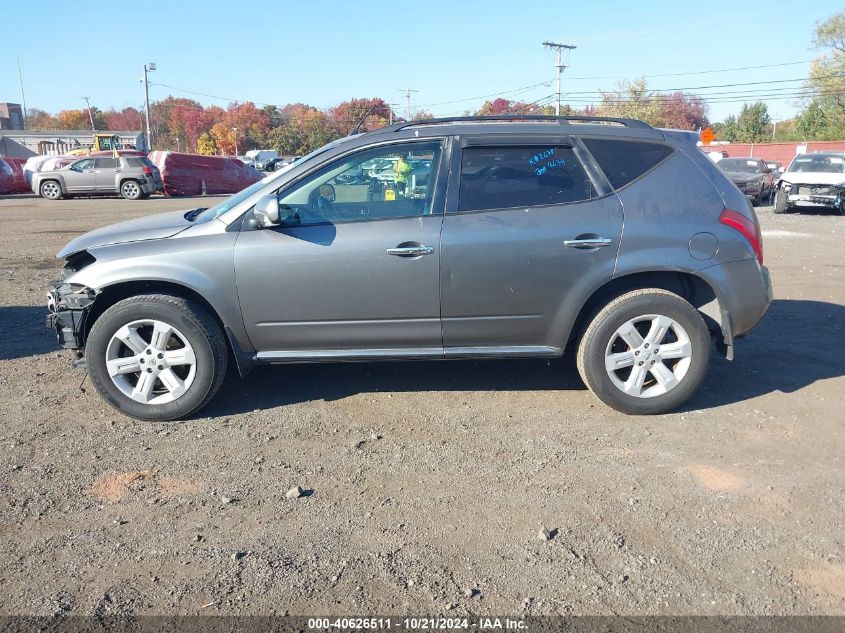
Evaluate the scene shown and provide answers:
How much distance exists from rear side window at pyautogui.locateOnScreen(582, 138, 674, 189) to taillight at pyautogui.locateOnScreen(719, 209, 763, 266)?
A: 1.85ft

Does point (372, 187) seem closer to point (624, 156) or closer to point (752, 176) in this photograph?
point (624, 156)

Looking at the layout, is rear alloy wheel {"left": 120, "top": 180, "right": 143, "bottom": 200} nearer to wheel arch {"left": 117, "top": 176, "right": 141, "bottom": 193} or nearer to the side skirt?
wheel arch {"left": 117, "top": 176, "right": 141, "bottom": 193}

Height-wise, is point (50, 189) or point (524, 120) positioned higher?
point (50, 189)

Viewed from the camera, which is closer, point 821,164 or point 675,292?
point 675,292

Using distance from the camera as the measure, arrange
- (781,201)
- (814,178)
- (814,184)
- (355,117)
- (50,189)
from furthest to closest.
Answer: (355,117) → (50,189) → (781,201) → (814,178) → (814,184)

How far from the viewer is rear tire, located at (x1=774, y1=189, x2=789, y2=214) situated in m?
19.2

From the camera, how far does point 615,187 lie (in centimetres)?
448

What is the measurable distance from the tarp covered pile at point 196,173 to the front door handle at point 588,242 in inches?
1114

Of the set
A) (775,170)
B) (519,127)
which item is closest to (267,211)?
(519,127)

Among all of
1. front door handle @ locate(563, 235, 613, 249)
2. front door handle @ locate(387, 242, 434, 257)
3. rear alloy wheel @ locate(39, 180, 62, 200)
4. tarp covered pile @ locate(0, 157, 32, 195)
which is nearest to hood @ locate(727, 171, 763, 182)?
front door handle @ locate(563, 235, 613, 249)

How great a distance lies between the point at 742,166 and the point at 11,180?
29.1m

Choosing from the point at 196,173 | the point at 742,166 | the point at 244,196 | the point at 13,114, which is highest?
the point at 13,114

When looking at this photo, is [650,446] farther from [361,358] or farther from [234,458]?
[234,458]

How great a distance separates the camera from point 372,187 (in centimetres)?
451
